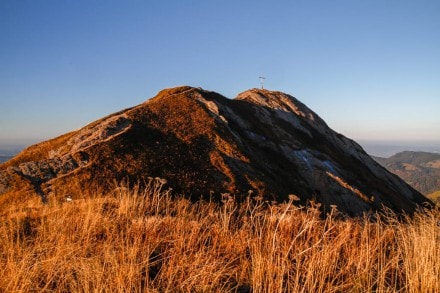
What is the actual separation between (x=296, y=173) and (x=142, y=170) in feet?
59.7

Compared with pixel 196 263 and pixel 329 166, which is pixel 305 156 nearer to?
pixel 329 166

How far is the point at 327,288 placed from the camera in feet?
18.5

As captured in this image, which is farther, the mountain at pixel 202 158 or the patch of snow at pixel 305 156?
the patch of snow at pixel 305 156

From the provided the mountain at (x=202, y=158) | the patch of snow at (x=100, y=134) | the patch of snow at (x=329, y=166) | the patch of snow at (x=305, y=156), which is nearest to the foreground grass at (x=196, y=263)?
the mountain at (x=202, y=158)

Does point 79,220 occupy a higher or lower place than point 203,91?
lower

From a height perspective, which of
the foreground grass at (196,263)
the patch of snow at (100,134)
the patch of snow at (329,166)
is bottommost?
the patch of snow at (329,166)

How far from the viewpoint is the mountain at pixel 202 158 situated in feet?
81.5

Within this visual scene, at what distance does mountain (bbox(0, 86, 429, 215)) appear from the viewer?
977 inches

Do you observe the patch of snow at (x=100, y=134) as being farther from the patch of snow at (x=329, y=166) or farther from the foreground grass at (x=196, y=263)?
the patch of snow at (x=329, y=166)

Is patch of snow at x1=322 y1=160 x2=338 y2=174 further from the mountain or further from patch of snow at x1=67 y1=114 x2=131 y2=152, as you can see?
patch of snow at x1=67 y1=114 x2=131 y2=152

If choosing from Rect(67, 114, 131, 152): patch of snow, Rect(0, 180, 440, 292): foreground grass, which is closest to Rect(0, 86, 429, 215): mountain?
Rect(67, 114, 131, 152): patch of snow

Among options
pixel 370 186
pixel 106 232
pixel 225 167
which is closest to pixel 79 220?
pixel 106 232

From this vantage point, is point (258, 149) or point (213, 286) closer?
point (213, 286)

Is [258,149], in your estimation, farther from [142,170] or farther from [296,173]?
[142,170]
